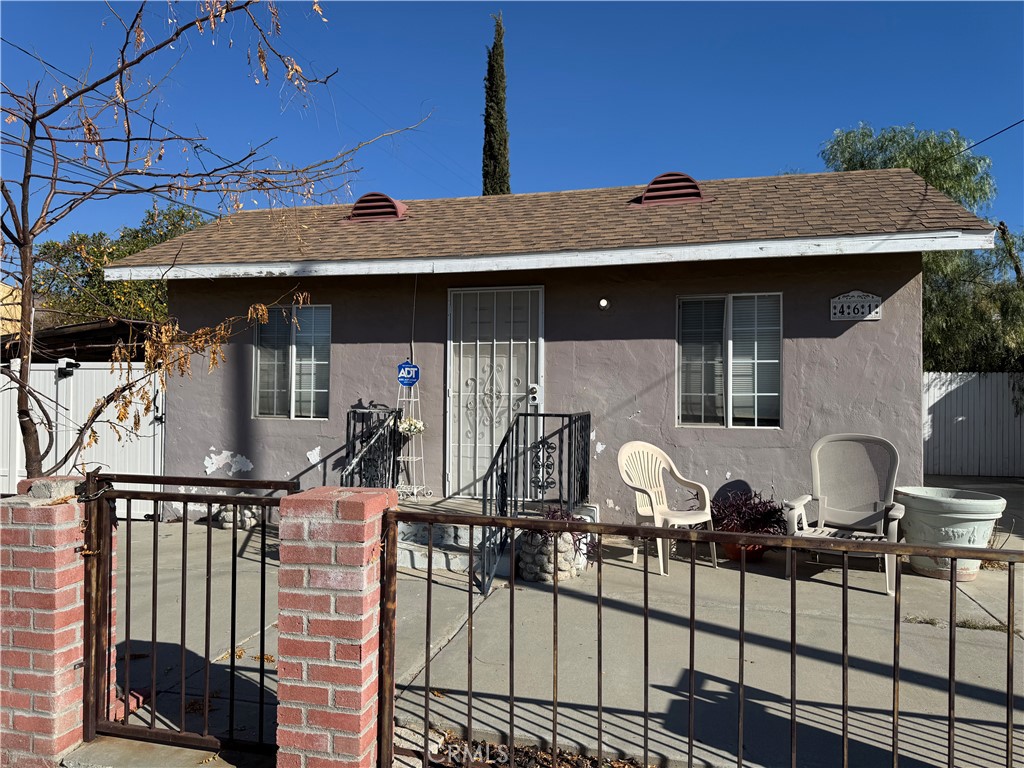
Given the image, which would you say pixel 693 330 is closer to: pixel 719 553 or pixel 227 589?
pixel 719 553

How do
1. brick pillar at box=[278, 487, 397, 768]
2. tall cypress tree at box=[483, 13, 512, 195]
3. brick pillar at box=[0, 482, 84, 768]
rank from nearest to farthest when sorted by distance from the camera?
brick pillar at box=[278, 487, 397, 768], brick pillar at box=[0, 482, 84, 768], tall cypress tree at box=[483, 13, 512, 195]

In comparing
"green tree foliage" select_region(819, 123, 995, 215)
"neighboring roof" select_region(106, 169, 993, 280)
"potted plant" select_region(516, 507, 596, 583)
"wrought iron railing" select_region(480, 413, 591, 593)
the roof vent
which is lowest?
"potted plant" select_region(516, 507, 596, 583)

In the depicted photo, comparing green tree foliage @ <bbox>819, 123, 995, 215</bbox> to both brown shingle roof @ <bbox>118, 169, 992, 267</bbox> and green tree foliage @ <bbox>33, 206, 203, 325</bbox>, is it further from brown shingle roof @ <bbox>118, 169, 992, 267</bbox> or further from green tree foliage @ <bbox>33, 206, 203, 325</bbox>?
green tree foliage @ <bbox>33, 206, 203, 325</bbox>

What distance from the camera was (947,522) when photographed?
6.16m

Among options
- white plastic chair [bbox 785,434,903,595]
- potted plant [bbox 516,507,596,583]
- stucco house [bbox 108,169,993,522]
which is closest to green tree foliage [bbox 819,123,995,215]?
stucco house [bbox 108,169,993,522]

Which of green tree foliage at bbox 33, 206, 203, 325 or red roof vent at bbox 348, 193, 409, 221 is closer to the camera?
green tree foliage at bbox 33, 206, 203, 325

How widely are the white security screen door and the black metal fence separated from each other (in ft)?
7.86

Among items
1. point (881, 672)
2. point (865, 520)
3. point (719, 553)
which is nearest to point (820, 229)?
point (865, 520)

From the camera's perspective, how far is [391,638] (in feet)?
9.07

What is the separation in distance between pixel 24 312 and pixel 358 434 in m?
5.34

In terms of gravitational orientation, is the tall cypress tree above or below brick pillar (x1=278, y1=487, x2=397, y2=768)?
above

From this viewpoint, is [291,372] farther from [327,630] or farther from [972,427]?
[972,427]

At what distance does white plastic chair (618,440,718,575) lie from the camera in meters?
6.51

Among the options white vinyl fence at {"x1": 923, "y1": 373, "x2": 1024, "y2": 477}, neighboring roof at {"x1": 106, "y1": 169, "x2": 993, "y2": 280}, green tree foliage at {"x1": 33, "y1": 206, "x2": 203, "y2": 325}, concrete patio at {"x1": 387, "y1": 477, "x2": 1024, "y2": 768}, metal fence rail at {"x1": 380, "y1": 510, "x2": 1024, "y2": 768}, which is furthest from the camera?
white vinyl fence at {"x1": 923, "y1": 373, "x2": 1024, "y2": 477}
